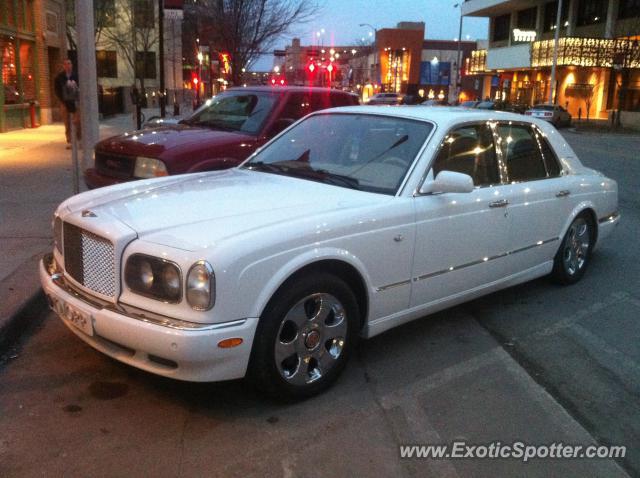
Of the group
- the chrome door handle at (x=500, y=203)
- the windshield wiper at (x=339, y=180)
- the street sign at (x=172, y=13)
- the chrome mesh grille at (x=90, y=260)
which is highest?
the street sign at (x=172, y=13)

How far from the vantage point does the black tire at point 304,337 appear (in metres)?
3.37

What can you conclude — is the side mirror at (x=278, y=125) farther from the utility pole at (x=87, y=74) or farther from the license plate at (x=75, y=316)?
the license plate at (x=75, y=316)

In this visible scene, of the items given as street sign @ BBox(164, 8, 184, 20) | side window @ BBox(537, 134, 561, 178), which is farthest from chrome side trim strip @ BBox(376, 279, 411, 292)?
street sign @ BBox(164, 8, 184, 20)

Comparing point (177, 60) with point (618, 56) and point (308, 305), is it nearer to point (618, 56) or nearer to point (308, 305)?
point (618, 56)

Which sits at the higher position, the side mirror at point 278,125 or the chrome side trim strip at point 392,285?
the side mirror at point 278,125

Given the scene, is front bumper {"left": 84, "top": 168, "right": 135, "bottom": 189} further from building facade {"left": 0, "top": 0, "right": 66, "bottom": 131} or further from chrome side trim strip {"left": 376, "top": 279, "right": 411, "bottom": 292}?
building facade {"left": 0, "top": 0, "right": 66, "bottom": 131}

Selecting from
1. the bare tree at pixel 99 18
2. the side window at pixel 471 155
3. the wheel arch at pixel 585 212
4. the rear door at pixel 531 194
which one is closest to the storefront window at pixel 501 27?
the bare tree at pixel 99 18

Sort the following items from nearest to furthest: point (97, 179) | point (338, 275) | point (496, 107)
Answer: point (338, 275) < point (97, 179) < point (496, 107)

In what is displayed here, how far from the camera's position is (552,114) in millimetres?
37156

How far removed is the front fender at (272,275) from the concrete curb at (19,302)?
207cm

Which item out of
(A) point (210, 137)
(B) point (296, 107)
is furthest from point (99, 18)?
(A) point (210, 137)

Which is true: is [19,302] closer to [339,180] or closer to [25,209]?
[339,180]

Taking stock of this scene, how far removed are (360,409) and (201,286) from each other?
1192mm

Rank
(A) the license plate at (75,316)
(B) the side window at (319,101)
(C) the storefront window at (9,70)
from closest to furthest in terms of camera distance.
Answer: (A) the license plate at (75,316) < (B) the side window at (319,101) < (C) the storefront window at (9,70)
